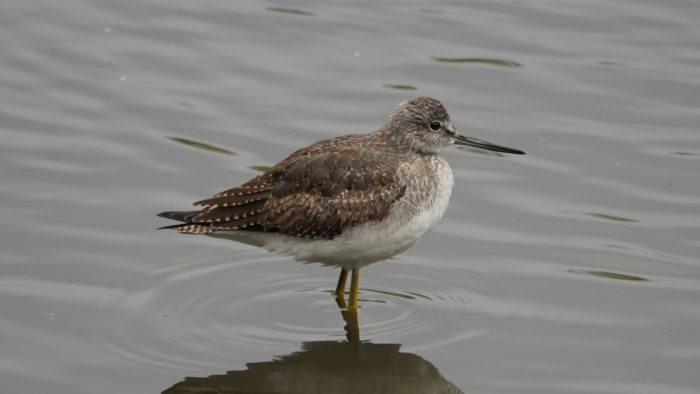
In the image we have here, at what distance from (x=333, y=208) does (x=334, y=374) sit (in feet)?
4.56

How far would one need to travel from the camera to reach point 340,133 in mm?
14055

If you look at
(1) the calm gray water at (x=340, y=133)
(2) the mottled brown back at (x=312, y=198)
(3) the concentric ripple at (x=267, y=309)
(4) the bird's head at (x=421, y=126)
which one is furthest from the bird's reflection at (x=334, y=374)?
(4) the bird's head at (x=421, y=126)

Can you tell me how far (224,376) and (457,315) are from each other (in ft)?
7.11

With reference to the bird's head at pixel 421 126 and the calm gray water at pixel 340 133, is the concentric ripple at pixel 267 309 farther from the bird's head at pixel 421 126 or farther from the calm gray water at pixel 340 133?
the bird's head at pixel 421 126

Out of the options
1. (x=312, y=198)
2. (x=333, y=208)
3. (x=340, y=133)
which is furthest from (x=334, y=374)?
(x=340, y=133)

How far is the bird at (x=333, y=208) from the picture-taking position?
10.6m

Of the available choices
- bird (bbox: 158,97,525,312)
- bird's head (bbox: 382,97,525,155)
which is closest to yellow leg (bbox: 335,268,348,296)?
bird (bbox: 158,97,525,312)

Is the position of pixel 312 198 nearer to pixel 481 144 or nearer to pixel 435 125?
pixel 435 125

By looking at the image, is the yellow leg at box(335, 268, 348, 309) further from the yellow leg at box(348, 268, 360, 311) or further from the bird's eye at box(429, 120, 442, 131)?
the bird's eye at box(429, 120, 442, 131)

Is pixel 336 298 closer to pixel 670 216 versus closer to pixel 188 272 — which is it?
pixel 188 272

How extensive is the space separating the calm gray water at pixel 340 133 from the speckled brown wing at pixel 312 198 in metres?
0.80

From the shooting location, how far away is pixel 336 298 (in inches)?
445

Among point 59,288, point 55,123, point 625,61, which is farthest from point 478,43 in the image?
point 59,288

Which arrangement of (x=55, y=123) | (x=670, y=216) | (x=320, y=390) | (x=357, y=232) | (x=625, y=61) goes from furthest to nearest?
(x=625, y=61) < (x=55, y=123) < (x=670, y=216) < (x=357, y=232) < (x=320, y=390)
